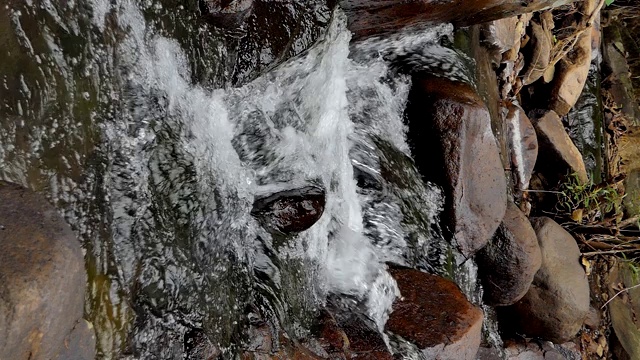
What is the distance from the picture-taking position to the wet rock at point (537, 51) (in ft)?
14.7

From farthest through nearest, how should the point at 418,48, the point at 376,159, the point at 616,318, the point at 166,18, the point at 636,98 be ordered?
1. the point at 636,98
2. the point at 616,318
3. the point at 418,48
4. the point at 376,159
5. the point at 166,18

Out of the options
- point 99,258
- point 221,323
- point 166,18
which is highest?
point 166,18

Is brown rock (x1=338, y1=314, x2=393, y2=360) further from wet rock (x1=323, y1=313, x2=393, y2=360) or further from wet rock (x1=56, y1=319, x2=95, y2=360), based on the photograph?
wet rock (x1=56, y1=319, x2=95, y2=360)

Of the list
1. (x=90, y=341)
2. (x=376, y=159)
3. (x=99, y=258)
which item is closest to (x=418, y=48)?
(x=376, y=159)

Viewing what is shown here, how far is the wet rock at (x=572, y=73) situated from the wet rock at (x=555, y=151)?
0.14 m

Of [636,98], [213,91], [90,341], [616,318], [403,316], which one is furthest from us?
[636,98]

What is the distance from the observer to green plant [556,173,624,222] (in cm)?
447

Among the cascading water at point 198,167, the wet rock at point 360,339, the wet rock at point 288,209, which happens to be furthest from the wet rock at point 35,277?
the wet rock at point 360,339

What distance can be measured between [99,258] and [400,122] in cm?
201

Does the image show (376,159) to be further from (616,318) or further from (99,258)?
(616,318)

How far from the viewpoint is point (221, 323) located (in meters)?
2.24

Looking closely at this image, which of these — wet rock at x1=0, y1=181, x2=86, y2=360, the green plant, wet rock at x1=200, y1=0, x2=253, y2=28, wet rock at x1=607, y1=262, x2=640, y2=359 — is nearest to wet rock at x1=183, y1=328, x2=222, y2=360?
wet rock at x1=0, y1=181, x2=86, y2=360

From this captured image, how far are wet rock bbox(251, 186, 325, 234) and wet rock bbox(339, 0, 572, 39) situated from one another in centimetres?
90

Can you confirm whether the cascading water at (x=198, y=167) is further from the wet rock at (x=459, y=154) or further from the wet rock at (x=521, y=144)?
the wet rock at (x=521, y=144)
